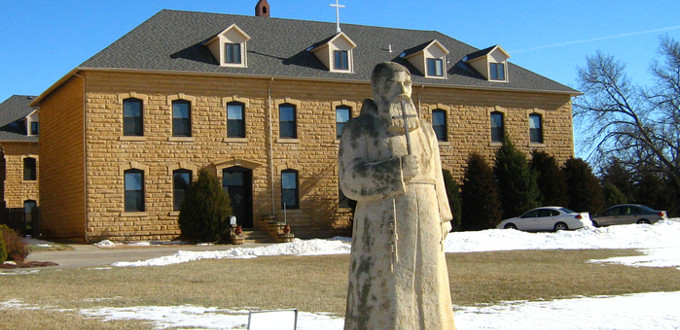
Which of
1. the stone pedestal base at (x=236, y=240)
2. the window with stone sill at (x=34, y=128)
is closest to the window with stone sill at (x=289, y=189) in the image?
the stone pedestal base at (x=236, y=240)

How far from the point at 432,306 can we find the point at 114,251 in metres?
22.4

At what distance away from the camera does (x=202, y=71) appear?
31938 millimetres

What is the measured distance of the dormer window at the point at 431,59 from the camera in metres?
36.8

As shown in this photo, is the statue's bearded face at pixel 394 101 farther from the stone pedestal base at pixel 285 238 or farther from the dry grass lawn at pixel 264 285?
the stone pedestal base at pixel 285 238

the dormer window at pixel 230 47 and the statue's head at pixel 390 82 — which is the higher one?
the dormer window at pixel 230 47

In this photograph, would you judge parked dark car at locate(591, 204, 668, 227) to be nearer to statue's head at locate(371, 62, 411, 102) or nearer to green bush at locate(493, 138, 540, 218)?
green bush at locate(493, 138, 540, 218)

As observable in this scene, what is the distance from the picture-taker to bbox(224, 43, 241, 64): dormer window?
33000 millimetres

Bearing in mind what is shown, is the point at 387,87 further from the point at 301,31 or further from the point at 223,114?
the point at 301,31

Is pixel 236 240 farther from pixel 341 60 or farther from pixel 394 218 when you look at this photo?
pixel 394 218

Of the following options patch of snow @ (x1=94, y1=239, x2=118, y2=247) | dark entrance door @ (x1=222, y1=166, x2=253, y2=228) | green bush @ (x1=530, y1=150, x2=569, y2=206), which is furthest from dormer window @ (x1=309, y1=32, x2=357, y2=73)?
patch of snow @ (x1=94, y1=239, x2=118, y2=247)

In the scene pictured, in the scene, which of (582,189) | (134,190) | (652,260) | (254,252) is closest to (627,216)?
(582,189)

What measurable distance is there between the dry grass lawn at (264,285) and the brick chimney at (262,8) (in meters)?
23.9

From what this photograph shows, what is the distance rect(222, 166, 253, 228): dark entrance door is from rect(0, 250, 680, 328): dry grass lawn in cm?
1277

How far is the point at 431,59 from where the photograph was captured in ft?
122
